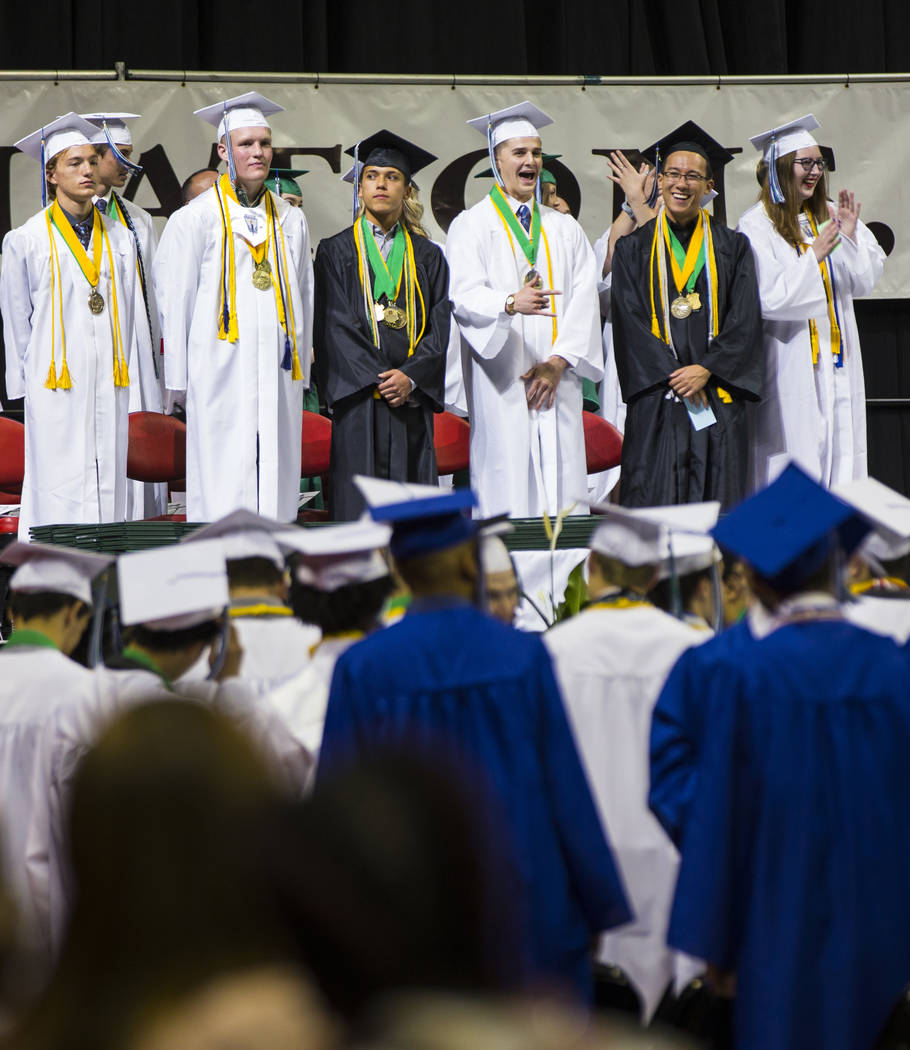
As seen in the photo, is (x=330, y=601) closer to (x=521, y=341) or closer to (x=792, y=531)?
(x=792, y=531)

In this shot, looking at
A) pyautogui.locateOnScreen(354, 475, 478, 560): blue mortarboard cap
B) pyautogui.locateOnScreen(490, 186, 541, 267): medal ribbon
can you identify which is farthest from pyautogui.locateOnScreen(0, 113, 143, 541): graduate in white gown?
pyautogui.locateOnScreen(354, 475, 478, 560): blue mortarboard cap

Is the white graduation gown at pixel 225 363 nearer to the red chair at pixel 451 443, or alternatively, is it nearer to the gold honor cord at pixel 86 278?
the gold honor cord at pixel 86 278

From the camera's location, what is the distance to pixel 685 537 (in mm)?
3504

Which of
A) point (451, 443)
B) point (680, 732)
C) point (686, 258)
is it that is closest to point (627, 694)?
point (680, 732)

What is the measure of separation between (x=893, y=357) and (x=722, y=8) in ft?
8.43

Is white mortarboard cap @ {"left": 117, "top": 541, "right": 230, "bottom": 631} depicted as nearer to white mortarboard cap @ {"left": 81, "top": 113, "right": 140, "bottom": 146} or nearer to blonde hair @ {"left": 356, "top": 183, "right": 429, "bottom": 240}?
blonde hair @ {"left": 356, "top": 183, "right": 429, "bottom": 240}

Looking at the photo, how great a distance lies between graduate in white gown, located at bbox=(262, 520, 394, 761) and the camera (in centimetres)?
308

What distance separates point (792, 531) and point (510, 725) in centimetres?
60

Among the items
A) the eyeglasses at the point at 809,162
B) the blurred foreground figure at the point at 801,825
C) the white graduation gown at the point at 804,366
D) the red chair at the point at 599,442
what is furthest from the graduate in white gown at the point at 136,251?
the blurred foreground figure at the point at 801,825

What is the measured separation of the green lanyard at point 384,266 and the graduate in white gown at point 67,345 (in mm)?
1293

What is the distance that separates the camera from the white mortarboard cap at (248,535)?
3461 mm

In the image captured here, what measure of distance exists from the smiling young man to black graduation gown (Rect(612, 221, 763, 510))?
Result: 152cm

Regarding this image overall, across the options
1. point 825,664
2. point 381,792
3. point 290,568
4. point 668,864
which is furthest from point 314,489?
point 381,792

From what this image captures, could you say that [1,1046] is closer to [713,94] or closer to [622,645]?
[622,645]
